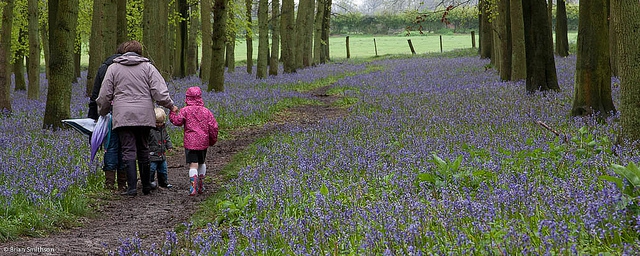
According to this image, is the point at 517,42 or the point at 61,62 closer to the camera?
the point at 61,62

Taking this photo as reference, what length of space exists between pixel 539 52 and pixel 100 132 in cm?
1078

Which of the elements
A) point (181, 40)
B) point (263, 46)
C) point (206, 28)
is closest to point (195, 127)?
point (206, 28)

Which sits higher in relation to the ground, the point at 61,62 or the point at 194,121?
the point at 61,62

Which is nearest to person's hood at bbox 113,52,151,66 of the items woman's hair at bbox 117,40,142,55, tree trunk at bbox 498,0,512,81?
woman's hair at bbox 117,40,142,55

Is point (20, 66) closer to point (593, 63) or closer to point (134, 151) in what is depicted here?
point (134, 151)

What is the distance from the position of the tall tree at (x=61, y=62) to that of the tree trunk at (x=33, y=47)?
6.31m

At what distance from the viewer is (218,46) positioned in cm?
1947

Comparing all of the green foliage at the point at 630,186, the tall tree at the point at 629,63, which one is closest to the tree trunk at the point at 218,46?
the tall tree at the point at 629,63

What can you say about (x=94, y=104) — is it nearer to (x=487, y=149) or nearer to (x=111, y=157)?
(x=111, y=157)

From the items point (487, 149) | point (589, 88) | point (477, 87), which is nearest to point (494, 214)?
point (487, 149)

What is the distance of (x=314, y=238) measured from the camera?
15.0 feet

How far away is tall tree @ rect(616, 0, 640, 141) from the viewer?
688 centimetres

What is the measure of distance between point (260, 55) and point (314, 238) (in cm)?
2322

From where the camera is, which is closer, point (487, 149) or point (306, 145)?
point (487, 149)
